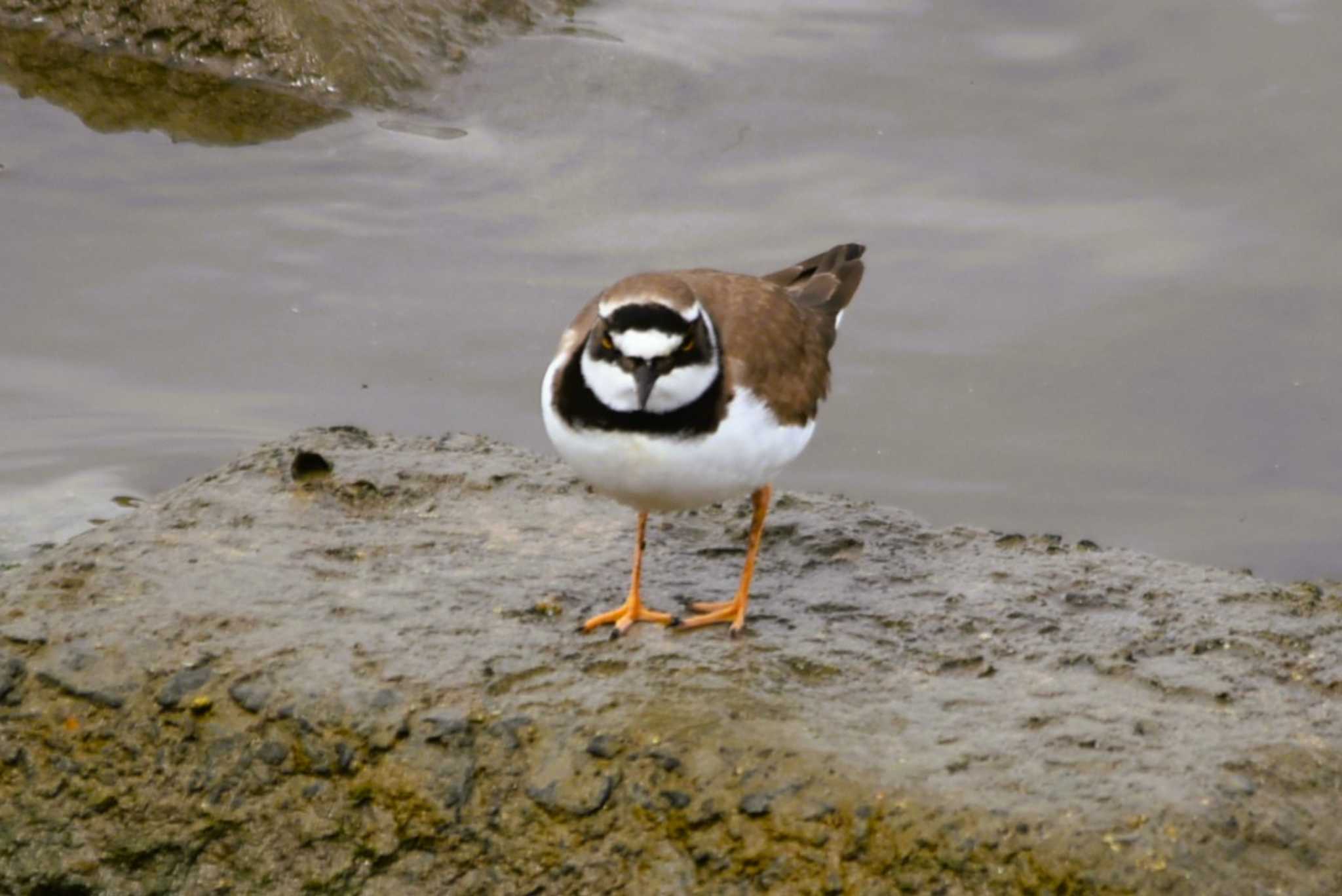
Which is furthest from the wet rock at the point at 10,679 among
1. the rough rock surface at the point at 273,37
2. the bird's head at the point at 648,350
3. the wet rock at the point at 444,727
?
the rough rock surface at the point at 273,37

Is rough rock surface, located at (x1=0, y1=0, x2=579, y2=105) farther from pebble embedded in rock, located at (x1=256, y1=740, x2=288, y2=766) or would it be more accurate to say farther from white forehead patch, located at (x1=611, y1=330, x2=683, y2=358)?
pebble embedded in rock, located at (x1=256, y1=740, x2=288, y2=766)

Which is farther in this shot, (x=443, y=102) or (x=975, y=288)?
(x=443, y=102)

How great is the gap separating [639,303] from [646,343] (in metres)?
0.15

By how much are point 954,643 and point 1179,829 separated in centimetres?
132

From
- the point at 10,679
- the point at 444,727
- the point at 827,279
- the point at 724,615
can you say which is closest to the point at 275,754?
the point at 444,727

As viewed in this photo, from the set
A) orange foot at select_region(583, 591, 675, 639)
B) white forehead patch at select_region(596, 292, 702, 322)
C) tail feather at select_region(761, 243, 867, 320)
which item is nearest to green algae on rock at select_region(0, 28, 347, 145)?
tail feather at select_region(761, 243, 867, 320)

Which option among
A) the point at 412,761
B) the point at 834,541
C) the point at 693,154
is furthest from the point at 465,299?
the point at 412,761

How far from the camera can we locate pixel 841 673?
546cm

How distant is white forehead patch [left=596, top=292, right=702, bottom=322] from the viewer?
18.2ft

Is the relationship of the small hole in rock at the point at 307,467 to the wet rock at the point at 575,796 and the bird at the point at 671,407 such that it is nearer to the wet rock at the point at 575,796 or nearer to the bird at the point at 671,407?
the bird at the point at 671,407

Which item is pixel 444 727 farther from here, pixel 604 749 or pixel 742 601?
pixel 742 601

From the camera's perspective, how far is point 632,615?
5.81 meters

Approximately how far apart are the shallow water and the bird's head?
3.43m

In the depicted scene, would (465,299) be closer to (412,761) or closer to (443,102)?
(443,102)
